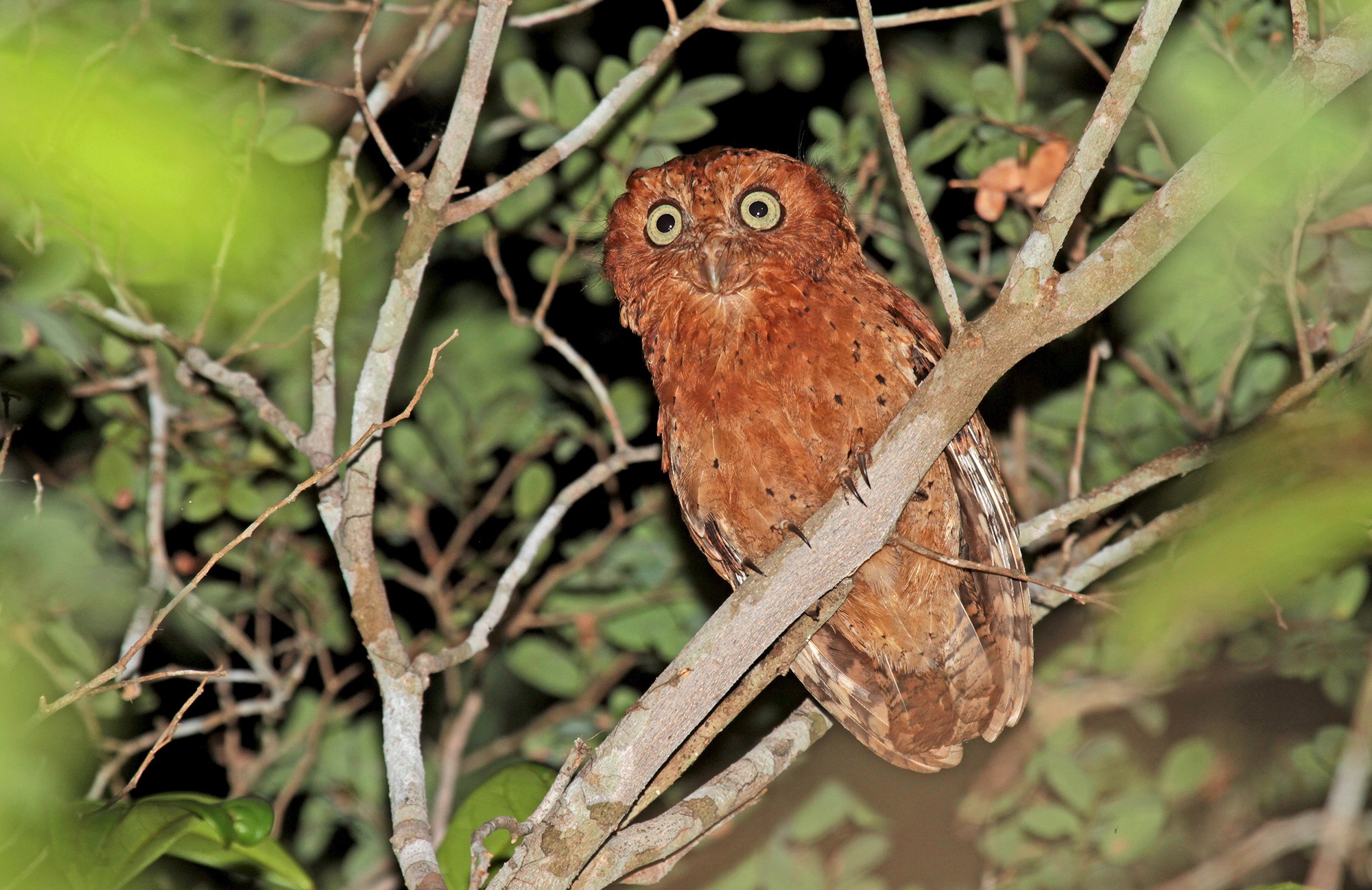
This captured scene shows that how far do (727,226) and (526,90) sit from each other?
3.08ft

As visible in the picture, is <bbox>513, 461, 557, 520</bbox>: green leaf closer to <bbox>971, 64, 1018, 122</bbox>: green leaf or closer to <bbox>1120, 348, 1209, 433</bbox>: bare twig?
<bbox>971, 64, 1018, 122</bbox>: green leaf

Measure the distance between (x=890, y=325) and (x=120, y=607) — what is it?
2.57 meters

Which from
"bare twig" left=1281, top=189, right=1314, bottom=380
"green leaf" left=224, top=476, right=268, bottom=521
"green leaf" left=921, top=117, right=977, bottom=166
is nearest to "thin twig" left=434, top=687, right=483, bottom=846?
"green leaf" left=224, top=476, right=268, bottom=521

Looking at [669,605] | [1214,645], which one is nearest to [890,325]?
[669,605]

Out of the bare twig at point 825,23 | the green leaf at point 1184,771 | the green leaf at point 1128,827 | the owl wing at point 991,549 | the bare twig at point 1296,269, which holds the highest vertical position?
the bare twig at point 825,23

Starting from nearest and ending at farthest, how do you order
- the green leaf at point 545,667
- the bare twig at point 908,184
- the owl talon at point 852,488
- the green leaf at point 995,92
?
1. the bare twig at point 908,184
2. the owl talon at point 852,488
3. the green leaf at point 995,92
4. the green leaf at point 545,667

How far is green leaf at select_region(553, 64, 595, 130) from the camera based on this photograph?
3242 mm

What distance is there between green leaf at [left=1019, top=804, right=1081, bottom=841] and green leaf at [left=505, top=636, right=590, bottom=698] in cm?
165

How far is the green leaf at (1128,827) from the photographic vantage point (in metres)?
3.61

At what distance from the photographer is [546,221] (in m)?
3.72

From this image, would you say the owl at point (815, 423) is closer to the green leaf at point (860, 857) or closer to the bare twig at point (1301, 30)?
the green leaf at point (860, 857)

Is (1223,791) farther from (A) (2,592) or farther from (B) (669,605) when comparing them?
(A) (2,592)

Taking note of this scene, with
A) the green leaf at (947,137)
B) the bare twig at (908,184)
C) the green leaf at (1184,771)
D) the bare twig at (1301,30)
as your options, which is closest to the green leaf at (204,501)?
the green leaf at (947,137)

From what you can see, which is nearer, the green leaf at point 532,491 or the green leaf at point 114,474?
the green leaf at point 114,474
